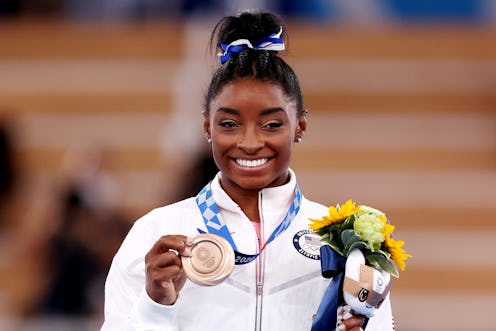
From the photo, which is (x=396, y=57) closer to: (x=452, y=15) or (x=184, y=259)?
(x=452, y=15)

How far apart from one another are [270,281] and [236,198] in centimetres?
26

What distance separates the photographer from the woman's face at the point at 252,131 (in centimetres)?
371

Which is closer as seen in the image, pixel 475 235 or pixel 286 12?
pixel 475 235

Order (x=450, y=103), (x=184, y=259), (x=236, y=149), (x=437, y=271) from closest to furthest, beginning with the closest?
(x=184, y=259), (x=236, y=149), (x=437, y=271), (x=450, y=103)

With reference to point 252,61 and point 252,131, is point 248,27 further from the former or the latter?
point 252,131

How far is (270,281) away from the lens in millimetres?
3738

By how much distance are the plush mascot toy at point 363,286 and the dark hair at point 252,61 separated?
0.53 metres

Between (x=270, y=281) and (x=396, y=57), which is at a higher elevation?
(x=396, y=57)

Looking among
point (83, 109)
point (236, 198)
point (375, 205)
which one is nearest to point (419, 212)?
point (375, 205)

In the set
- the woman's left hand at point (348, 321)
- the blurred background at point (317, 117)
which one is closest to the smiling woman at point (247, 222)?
the woman's left hand at point (348, 321)

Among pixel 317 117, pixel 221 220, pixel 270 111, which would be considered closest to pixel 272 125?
Answer: pixel 270 111

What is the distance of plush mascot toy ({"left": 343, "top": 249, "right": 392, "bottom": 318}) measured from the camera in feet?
11.5

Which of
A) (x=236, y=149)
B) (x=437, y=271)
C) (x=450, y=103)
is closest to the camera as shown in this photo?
(x=236, y=149)

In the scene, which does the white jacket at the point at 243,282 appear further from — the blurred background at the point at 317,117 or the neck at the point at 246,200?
the blurred background at the point at 317,117
